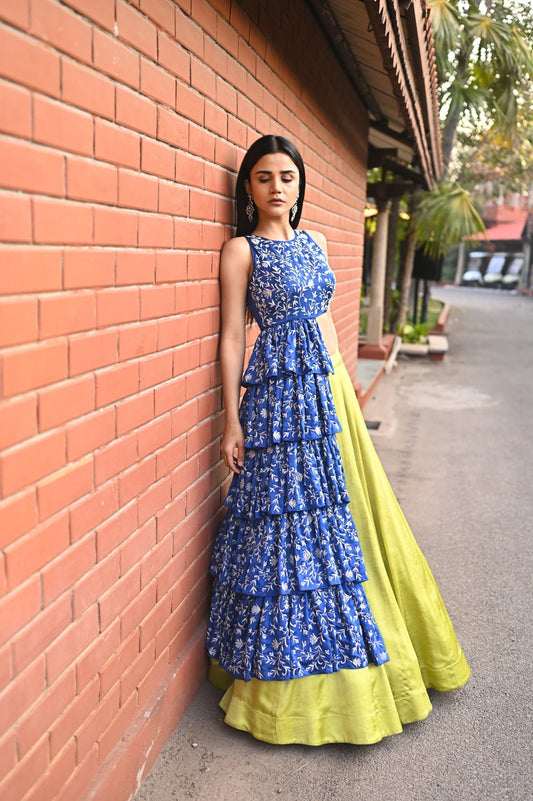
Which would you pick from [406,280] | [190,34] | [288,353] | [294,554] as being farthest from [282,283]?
[406,280]

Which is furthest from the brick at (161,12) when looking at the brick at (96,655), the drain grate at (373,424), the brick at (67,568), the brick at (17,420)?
the drain grate at (373,424)

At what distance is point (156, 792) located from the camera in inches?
88.7

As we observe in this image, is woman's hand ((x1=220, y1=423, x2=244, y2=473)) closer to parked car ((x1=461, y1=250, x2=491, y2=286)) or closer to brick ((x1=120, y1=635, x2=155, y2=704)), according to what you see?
brick ((x1=120, y1=635, x2=155, y2=704))

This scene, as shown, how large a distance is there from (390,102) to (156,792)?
5481 millimetres

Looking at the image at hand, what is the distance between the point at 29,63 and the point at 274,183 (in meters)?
1.31

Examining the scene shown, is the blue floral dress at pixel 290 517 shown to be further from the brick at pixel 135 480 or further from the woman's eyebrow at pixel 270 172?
the brick at pixel 135 480

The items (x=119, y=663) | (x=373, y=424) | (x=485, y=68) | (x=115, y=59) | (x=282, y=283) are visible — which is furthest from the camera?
(x=485, y=68)

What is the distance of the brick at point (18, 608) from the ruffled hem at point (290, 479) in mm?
1061

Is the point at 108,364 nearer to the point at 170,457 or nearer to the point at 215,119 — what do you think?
the point at 170,457

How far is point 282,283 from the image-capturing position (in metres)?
2.54

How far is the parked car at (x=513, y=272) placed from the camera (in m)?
39.8

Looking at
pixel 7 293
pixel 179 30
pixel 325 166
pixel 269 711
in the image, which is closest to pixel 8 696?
pixel 7 293

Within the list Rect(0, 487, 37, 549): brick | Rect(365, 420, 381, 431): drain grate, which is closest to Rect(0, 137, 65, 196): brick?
Rect(0, 487, 37, 549): brick

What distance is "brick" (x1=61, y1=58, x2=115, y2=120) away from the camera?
1499 mm
